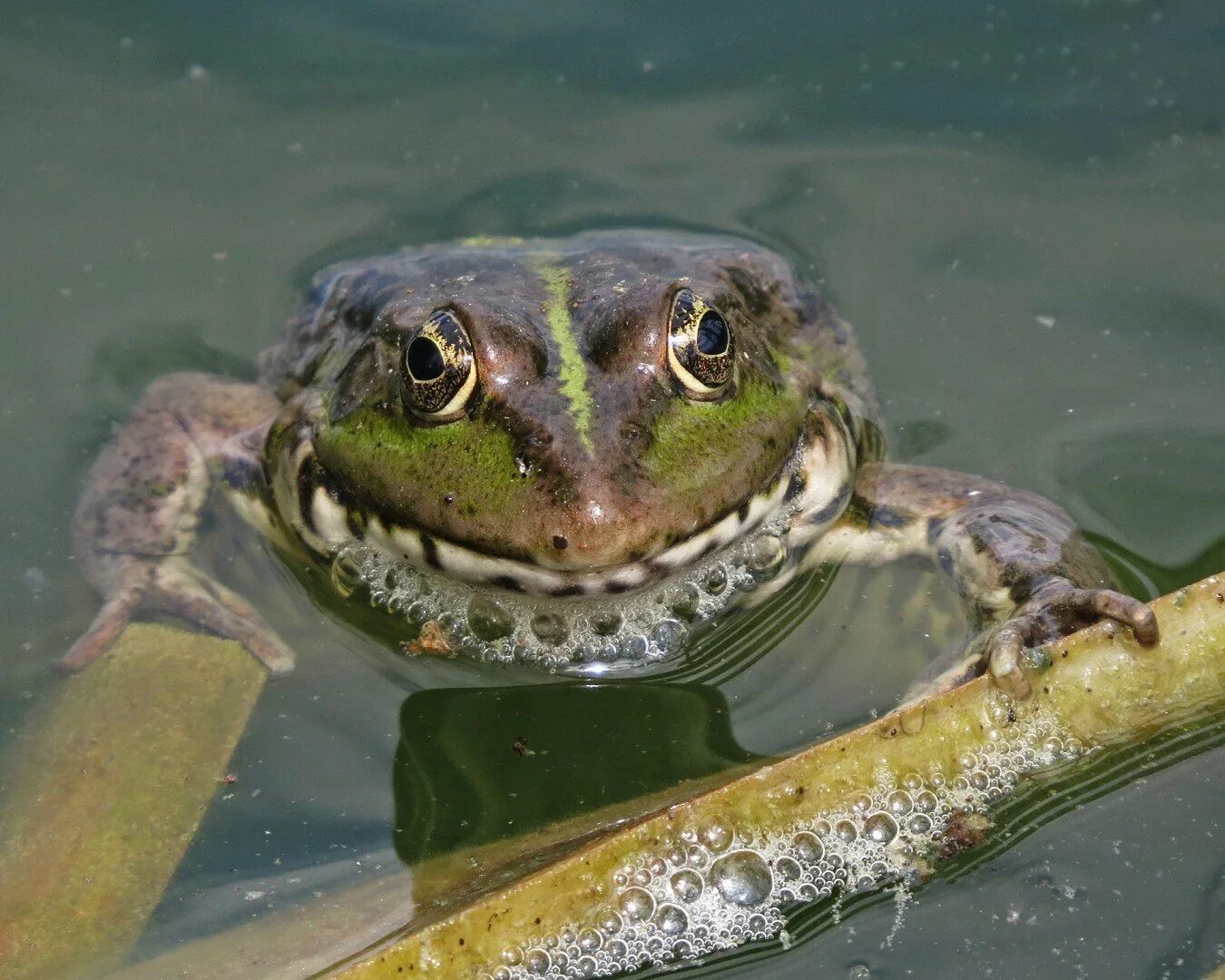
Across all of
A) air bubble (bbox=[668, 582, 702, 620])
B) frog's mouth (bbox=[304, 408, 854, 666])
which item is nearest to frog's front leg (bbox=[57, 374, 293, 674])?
frog's mouth (bbox=[304, 408, 854, 666])

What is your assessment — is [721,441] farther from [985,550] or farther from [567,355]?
[985,550]

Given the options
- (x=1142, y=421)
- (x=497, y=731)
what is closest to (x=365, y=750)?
(x=497, y=731)

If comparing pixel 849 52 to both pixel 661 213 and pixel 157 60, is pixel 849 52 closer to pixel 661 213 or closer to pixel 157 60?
pixel 661 213

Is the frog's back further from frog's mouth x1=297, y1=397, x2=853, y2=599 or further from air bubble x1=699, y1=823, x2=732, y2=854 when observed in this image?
air bubble x1=699, y1=823, x2=732, y2=854

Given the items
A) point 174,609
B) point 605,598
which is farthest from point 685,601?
point 174,609

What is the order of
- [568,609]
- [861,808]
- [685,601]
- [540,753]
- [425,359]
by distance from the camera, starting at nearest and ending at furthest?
[861,808] < [425,359] < [540,753] < [568,609] < [685,601]

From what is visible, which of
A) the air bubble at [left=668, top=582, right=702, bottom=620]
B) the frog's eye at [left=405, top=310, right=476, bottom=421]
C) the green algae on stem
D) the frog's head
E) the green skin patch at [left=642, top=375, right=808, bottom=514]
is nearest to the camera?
the green algae on stem
